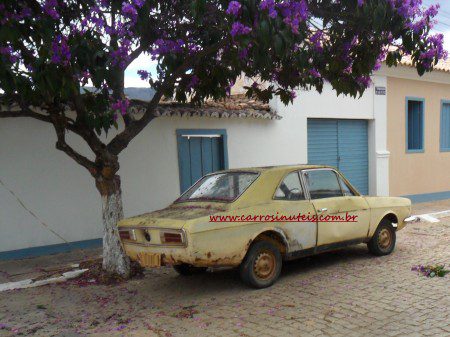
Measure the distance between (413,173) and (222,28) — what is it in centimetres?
953

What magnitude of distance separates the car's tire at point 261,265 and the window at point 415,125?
9593 mm

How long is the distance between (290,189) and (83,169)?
3.89 meters

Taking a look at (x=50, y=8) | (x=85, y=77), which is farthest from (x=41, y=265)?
(x=50, y=8)

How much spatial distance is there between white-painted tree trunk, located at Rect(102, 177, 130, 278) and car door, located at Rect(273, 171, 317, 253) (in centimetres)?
214

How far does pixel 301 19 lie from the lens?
515cm

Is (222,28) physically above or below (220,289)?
above

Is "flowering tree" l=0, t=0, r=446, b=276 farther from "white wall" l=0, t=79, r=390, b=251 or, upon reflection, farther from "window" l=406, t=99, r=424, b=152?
"window" l=406, t=99, r=424, b=152

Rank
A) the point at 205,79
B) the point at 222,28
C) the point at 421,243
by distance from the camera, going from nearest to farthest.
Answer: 1. the point at 222,28
2. the point at 205,79
3. the point at 421,243

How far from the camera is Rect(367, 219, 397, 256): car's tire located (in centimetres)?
689

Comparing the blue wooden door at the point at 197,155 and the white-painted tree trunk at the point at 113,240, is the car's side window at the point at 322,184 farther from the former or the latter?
the blue wooden door at the point at 197,155

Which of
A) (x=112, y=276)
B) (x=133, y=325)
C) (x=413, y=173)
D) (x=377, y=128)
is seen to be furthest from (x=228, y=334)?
(x=413, y=173)

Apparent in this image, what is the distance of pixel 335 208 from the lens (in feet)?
20.4

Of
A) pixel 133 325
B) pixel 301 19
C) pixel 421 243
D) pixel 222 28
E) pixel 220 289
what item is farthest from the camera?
pixel 421 243

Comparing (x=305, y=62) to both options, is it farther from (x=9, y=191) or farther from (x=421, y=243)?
(x=9, y=191)
